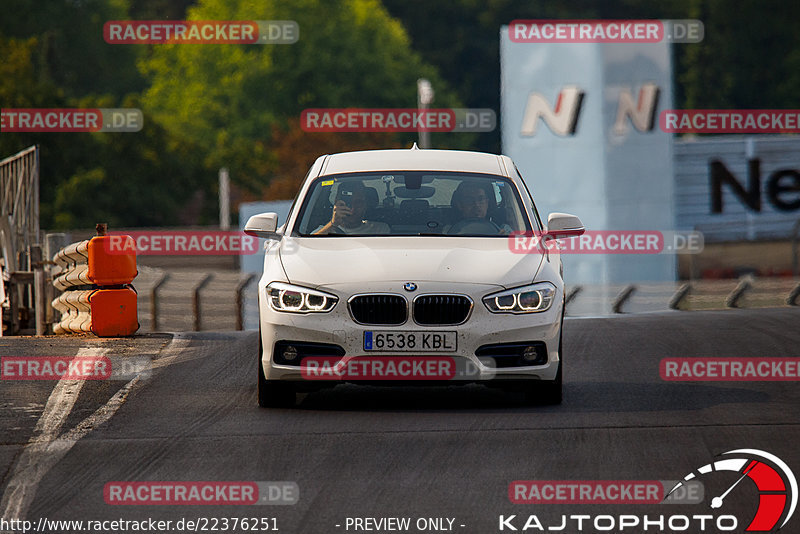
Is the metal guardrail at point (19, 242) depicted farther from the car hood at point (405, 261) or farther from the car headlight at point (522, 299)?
the car headlight at point (522, 299)

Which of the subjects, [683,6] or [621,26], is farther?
[683,6]

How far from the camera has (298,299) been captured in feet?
33.7

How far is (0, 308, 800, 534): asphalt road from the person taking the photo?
7.49 metres

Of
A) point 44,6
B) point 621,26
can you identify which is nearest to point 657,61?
point 621,26

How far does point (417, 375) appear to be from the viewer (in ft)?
33.4

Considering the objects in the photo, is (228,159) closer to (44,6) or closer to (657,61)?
(44,6)

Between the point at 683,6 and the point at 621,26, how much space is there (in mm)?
50651

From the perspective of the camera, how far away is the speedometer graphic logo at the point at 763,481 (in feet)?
23.6

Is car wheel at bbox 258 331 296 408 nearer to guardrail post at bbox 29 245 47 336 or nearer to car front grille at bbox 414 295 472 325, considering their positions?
car front grille at bbox 414 295 472 325

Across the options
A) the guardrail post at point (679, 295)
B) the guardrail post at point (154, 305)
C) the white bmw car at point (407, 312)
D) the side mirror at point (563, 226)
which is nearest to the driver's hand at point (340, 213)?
the white bmw car at point (407, 312)

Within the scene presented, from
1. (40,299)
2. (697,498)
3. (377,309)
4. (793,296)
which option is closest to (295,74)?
(793,296)

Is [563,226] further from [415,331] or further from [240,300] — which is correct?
[240,300]

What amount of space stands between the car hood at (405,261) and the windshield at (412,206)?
264 millimetres

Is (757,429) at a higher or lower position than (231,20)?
lower
